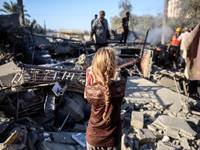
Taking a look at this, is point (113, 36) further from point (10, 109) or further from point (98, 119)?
point (98, 119)

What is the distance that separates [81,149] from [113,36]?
480 inches

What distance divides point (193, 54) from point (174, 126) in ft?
5.41

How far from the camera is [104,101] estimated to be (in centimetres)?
153

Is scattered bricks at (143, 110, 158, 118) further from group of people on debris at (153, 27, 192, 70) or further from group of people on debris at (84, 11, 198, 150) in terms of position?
group of people on debris at (153, 27, 192, 70)

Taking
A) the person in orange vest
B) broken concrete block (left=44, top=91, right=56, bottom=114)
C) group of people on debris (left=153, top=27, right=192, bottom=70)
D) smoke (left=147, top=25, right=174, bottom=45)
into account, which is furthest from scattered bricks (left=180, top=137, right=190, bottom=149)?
smoke (left=147, top=25, right=174, bottom=45)

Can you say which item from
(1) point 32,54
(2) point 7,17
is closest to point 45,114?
(1) point 32,54

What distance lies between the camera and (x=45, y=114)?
3.86 meters

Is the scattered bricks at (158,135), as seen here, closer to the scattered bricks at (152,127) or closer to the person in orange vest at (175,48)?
the scattered bricks at (152,127)

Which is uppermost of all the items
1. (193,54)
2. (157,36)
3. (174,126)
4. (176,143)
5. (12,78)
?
(157,36)

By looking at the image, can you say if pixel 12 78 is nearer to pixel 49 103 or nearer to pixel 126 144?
pixel 49 103

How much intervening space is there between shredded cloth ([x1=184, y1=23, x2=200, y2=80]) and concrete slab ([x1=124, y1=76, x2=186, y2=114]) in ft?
3.85

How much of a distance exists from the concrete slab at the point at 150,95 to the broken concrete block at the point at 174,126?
749 millimetres

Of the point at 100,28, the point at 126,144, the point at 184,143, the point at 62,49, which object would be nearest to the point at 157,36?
the point at 62,49

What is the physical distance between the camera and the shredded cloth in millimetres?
3262
